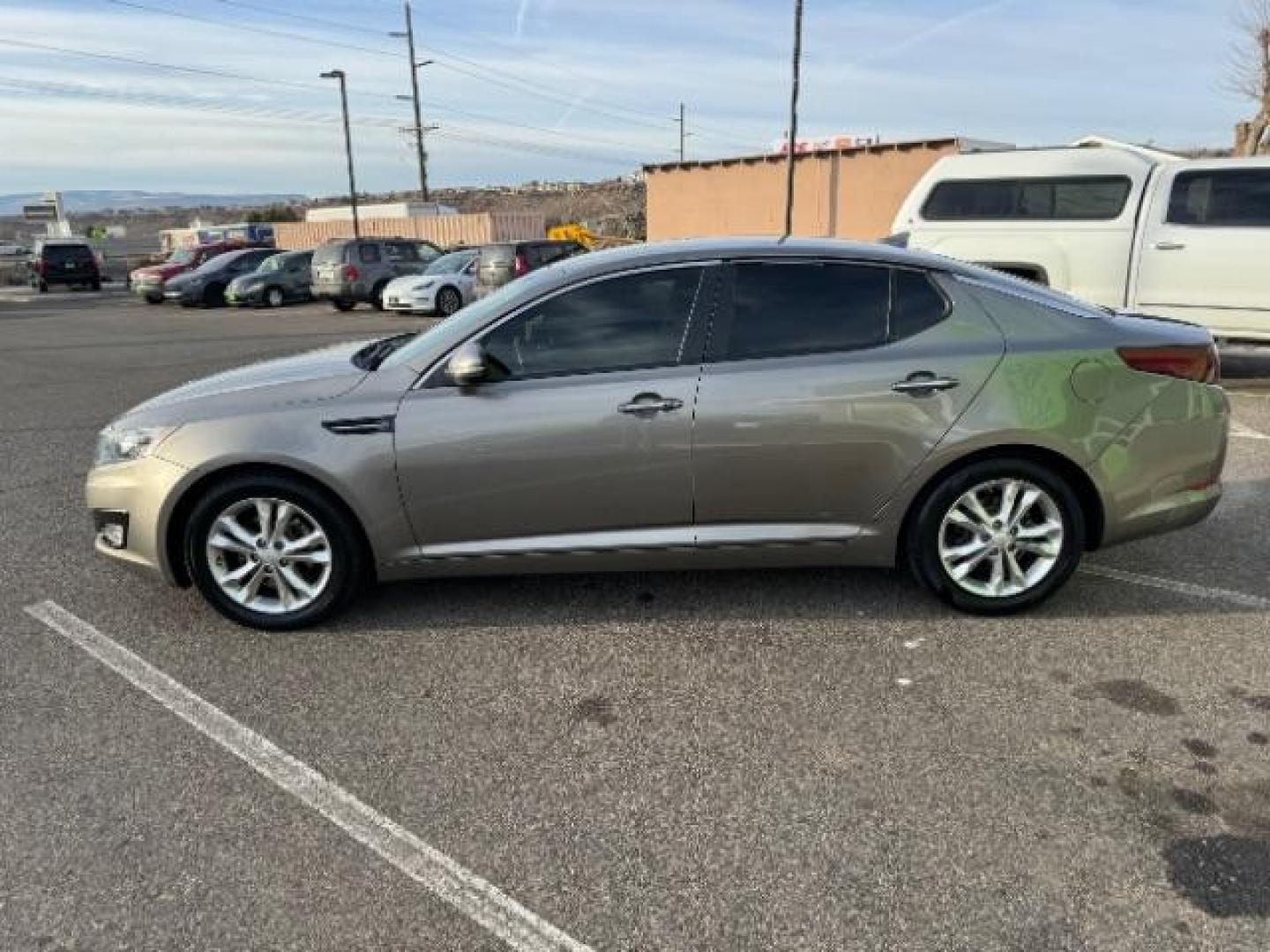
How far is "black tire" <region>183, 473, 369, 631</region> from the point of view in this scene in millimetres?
3789

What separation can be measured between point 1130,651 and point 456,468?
2733mm

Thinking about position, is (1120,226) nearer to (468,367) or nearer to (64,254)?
(468,367)

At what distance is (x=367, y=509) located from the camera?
3760 millimetres

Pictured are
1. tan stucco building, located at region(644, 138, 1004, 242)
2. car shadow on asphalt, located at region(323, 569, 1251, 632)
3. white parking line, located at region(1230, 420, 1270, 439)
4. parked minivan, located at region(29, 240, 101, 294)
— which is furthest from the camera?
parked minivan, located at region(29, 240, 101, 294)

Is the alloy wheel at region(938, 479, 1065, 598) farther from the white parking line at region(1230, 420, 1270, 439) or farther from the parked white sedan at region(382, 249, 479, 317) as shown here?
the parked white sedan at region(382, 249, 479, 317)

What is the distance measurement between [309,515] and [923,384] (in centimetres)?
254

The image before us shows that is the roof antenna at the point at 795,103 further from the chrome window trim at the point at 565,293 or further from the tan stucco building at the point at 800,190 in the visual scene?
the chrome window trim at the point at 565,293

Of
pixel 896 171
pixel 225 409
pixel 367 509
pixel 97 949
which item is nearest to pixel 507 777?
pixel 97 949

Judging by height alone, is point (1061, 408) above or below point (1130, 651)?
above

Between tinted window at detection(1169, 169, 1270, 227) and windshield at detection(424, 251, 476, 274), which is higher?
tinted window at detection(1169, 169, 1270, 227)

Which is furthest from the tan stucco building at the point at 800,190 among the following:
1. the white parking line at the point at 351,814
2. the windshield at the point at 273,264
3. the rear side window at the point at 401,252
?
the white parking line at the point at 351,814

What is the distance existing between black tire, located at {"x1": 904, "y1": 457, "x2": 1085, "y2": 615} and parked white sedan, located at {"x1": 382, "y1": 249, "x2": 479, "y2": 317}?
1581 centimetres

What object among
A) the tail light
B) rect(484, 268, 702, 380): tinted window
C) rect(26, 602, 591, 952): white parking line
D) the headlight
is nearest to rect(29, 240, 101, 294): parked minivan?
the headlight

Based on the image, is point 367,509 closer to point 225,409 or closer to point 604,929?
point 225,409
